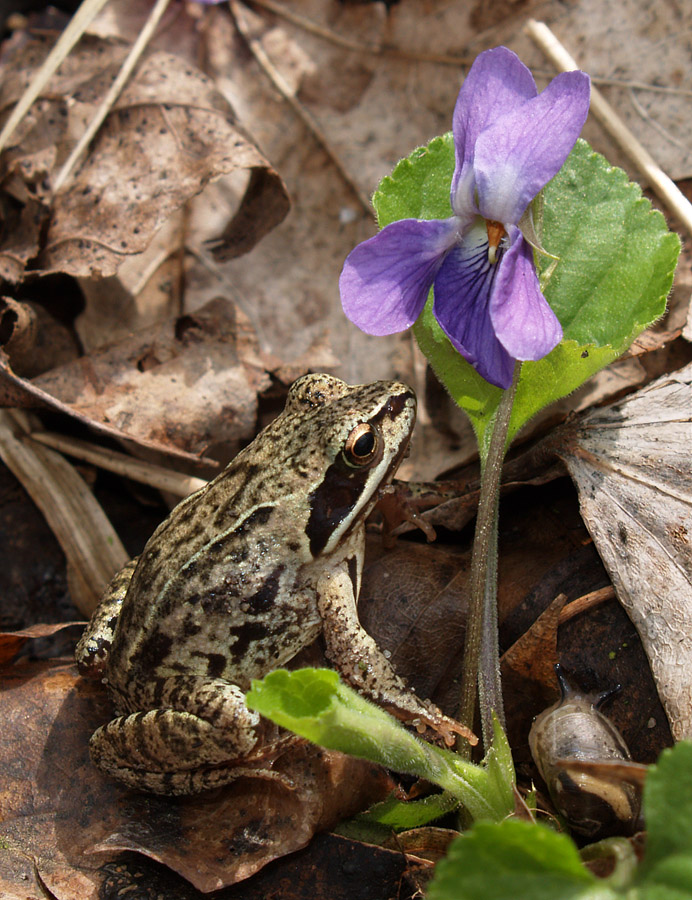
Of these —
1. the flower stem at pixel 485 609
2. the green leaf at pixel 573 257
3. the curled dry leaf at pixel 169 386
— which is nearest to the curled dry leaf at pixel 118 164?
the curled dry leaf at pixel 169 386

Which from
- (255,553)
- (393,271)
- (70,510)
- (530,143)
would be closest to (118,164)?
(70,510)

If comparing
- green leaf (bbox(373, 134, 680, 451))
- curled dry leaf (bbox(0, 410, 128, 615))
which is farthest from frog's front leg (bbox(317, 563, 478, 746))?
curled dry leaf (bbox(0, 410, 128, 615))

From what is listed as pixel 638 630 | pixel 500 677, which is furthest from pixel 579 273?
pixel 500 677

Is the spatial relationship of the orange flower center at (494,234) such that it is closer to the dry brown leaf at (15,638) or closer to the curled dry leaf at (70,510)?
the dry brown leaf at (15,638)

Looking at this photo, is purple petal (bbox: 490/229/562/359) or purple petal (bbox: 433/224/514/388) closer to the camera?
purple petal (bbox: 490/229/562/359)

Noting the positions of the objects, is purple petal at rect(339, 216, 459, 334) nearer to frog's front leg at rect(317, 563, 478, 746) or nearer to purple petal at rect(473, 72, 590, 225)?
purple petal at rect(473, 72, 590, 225)
